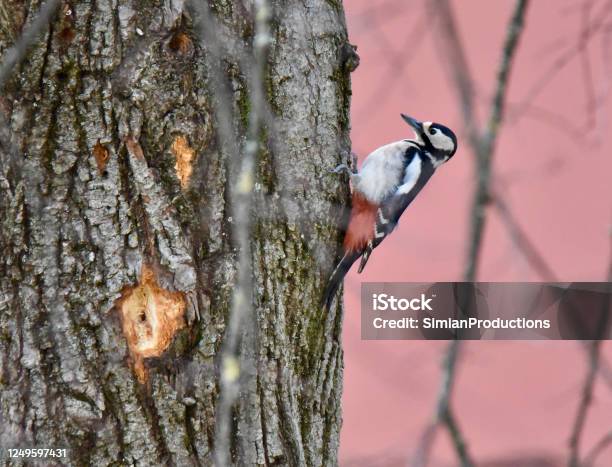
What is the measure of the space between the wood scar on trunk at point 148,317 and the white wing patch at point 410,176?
1.60 metres

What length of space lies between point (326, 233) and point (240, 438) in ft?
2.11

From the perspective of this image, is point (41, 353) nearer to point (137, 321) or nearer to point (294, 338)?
point (137, 321)

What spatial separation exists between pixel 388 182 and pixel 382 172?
9cm

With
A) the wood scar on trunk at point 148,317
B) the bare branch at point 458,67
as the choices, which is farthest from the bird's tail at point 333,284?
the bare branch at point 458,67

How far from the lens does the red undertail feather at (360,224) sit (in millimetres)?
2623

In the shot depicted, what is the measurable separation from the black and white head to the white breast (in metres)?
0.06

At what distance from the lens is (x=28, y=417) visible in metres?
2.07

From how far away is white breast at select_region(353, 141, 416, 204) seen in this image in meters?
3.13

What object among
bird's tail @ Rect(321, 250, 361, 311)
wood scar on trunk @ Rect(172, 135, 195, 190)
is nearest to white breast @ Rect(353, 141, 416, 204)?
bird's tail @ Rect(321, 250, 361, 311)

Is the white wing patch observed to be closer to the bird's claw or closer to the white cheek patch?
the white cheek patch

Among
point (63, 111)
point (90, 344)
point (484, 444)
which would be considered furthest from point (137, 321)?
point (484, 444)

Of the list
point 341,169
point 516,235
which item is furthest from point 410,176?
point 516,235

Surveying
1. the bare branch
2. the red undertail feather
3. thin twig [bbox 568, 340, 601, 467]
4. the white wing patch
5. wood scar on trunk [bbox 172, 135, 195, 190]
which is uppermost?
the bare branch

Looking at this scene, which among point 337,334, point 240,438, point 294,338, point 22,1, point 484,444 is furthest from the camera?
point 484,444
